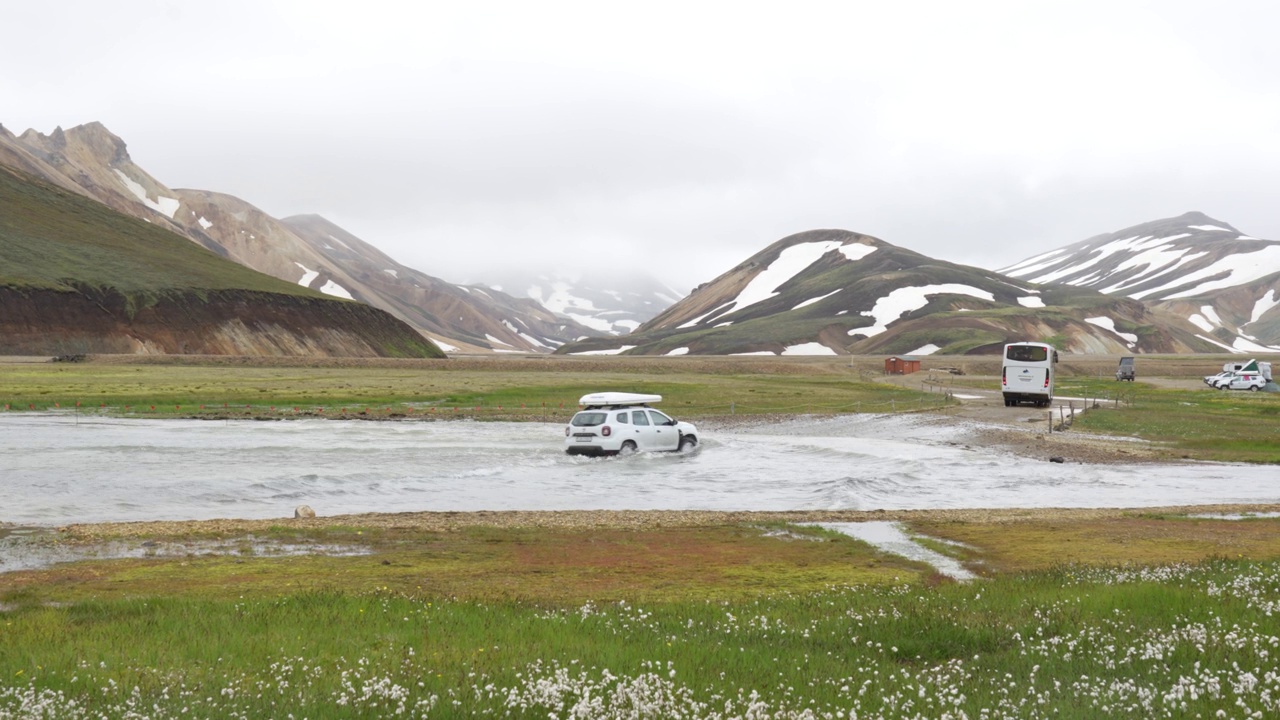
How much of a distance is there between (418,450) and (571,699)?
120ft

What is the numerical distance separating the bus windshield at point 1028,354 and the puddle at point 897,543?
51270mm

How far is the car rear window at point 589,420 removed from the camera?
4194cm

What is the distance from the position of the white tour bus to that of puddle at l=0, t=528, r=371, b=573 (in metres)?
60.7

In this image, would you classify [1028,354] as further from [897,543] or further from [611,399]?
[897,543]

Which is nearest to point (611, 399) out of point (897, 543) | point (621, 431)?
point (621, 431)

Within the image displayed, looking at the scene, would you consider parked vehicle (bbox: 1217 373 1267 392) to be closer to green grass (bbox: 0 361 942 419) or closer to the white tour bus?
green grass (bbox: 0 361 942 419)

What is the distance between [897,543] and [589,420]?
21.0m

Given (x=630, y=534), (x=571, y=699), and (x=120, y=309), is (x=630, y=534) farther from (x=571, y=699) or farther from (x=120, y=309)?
(x=120, y=309)

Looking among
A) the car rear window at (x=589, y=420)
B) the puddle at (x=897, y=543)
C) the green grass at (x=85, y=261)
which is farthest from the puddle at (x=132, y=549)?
the green grass at (x=85, y=261)

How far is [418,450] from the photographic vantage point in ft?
144

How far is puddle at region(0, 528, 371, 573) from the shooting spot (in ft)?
63.1

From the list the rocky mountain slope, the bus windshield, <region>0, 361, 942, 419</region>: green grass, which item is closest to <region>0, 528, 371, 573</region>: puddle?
<region>0, 361, 942, 419</region>: green grass

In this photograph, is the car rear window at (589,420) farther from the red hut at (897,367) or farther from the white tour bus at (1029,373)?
the red hut at (897,367)

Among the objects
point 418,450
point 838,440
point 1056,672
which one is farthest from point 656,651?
point 838,440
